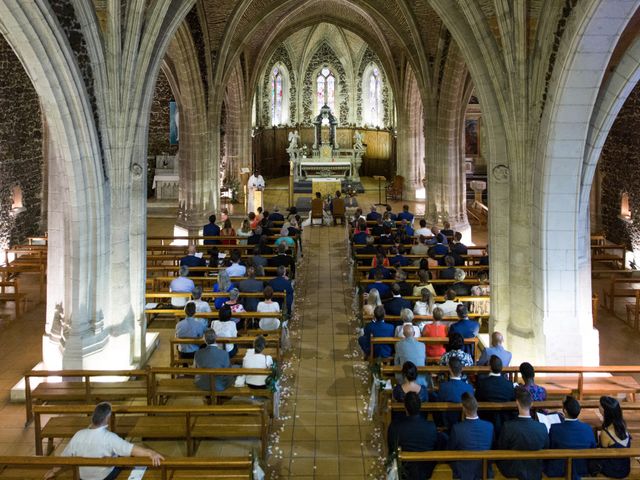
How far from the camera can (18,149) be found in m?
19.8

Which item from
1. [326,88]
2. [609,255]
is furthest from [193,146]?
[326,88]

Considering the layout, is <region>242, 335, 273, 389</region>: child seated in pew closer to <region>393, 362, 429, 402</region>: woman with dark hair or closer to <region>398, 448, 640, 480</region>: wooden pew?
<region>393, 362, 429, 402</region>: woman with dark hair

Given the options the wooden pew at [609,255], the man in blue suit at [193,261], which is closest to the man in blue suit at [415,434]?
the man in blue suit at [193,261]

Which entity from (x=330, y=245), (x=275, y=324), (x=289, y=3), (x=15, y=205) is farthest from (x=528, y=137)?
(x=289, y=3)

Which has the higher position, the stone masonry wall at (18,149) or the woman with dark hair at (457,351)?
the stone masonry wall at (18,149)

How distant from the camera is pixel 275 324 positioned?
11.5 meters

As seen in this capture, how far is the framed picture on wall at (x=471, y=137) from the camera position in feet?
106

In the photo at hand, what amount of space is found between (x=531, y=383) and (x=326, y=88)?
32.0 m

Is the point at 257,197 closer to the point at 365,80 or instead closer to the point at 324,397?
the point at 324,397

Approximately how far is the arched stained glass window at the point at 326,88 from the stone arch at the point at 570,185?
93.0 feet

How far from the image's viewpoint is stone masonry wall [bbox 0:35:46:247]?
62.0 feet

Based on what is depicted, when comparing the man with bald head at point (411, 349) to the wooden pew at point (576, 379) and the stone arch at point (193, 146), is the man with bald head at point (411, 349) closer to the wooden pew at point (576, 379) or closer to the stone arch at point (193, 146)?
the wooden pew at point (576, 379)

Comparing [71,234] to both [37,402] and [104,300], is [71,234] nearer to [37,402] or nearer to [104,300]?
[104,300]

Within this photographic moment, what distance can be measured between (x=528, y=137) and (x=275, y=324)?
4866 millimetres
